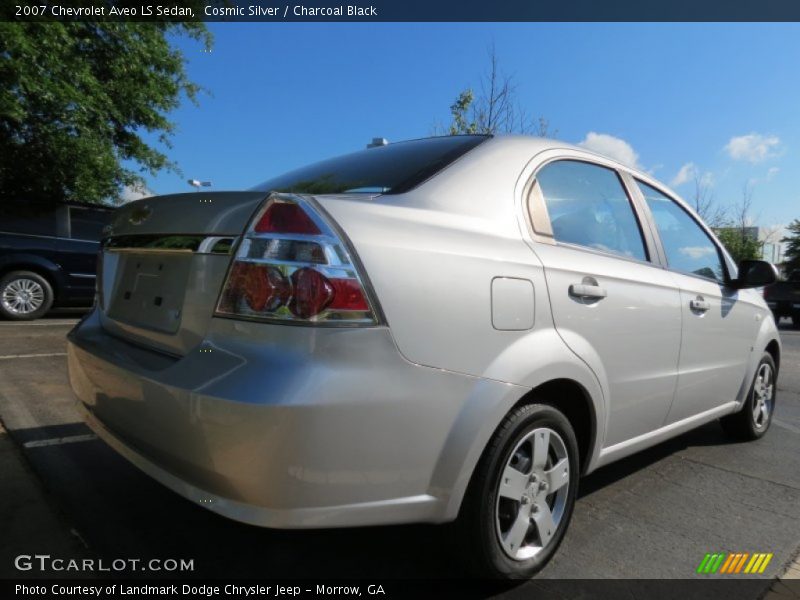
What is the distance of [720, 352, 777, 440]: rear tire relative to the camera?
12.4ft

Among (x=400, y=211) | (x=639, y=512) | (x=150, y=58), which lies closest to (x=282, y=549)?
(x=400, y=211)

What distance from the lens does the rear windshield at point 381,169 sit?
2104 millimetres

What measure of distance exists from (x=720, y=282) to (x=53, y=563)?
3.55 meters

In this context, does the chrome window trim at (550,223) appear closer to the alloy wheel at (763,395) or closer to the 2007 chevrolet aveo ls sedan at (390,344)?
the 2007 chevrolet aveo ls sedan at (390,344)

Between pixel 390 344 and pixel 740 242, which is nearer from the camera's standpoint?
pixel 390 344

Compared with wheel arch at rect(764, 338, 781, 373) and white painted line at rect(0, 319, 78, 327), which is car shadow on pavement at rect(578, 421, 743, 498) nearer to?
wheel arch at rect(764, 338, 781, 373)

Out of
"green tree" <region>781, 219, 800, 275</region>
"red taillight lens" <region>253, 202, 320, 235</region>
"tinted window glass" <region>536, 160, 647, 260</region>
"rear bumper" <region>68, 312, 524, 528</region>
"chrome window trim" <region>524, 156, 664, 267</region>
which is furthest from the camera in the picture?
"green tree" <region>781, 219, 800, 275</region>

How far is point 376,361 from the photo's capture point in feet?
5.13

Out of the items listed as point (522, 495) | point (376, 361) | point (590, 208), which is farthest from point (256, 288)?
A: point (590, 208)

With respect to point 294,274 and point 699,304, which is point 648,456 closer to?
point 699,304

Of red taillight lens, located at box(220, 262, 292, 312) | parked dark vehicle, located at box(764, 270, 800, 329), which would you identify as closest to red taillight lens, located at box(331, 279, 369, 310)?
red taillight lens, located at box(220, 262, 292, 312)

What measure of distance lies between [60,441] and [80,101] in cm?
867

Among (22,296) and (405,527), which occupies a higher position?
(22,296)

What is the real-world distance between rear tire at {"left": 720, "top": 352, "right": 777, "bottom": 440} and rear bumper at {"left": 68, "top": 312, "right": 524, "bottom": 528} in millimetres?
2840
